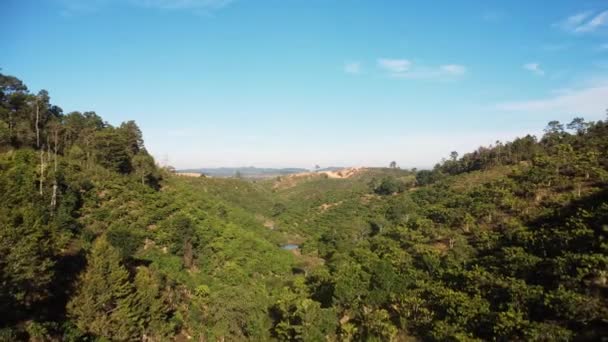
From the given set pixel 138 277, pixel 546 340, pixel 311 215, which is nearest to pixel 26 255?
pixel 138 277

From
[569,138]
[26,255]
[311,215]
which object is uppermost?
[569,138]

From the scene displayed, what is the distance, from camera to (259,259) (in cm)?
5819

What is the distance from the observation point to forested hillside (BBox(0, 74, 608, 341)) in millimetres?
26484

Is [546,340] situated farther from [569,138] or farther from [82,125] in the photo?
[82,125]

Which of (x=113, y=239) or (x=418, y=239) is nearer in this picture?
(x=113, y=239)

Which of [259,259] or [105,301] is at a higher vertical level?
[105,301]

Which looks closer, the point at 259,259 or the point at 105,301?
the point at 105,301

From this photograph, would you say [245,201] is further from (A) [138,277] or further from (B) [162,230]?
(A) [138,277]

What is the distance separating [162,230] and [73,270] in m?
18.7

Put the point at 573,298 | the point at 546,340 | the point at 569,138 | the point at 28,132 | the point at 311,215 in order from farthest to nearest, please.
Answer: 1. the point at 311,215
2. the point at 569,138
3. the point at 28,132
4. the point at 573,298
5. the point at 546,340

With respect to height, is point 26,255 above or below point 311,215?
above

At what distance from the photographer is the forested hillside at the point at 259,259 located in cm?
2648

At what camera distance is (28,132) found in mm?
59188

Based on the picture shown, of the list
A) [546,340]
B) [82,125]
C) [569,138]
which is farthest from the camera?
[569,138]
